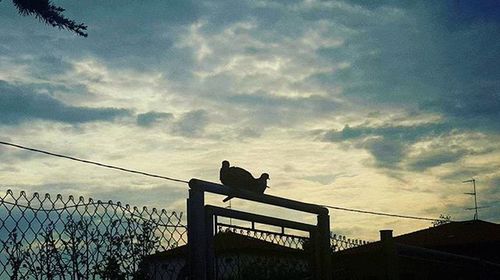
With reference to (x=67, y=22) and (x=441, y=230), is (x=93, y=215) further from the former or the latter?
(x=441, y=230)

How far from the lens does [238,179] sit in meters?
5.11

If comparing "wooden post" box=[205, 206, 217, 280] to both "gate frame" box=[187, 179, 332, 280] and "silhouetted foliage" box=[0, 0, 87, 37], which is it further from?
"silhouetted foliage" box=[0, 0, 87, 37]

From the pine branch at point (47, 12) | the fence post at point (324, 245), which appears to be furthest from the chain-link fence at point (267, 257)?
the pine branch at point (47, 12)

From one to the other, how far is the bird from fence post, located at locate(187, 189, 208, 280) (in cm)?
56

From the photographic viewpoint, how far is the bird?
5.09 m

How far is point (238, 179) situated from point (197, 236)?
0.79 m

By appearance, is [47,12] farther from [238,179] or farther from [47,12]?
[238,179]

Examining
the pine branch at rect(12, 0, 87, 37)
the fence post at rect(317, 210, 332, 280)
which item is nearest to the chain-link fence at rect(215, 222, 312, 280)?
the fence post at rect(317, 210, 332, 280)

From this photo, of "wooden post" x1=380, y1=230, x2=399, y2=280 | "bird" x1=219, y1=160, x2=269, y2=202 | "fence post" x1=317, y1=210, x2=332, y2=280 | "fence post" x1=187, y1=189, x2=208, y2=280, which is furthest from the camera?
"wooden post" x1=380, y1=230, x2=399, y2=280

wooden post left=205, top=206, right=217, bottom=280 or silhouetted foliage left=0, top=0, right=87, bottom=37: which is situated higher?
silhouetted foliage left=0, top=0, right=87, bottom=37

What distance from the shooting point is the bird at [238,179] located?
16.7ft

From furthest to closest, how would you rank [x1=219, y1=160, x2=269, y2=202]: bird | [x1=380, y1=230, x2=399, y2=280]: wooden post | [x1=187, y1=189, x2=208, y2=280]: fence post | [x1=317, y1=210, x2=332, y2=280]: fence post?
1. [x1=380, y1=230, x2=399, y2=280]: wooden post
2. [x1=317, y1=210, x2=332, y2=280]: fence post
3. [x1=219, y1=160, x2=269, y2=202]: bird
4. [x1=187, y1=189, x2=208, y2=280]: fence post

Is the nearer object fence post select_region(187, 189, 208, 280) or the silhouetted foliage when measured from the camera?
fence post select_region(187, 189, 208, 280)

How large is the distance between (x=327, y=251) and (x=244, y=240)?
1.01 m
